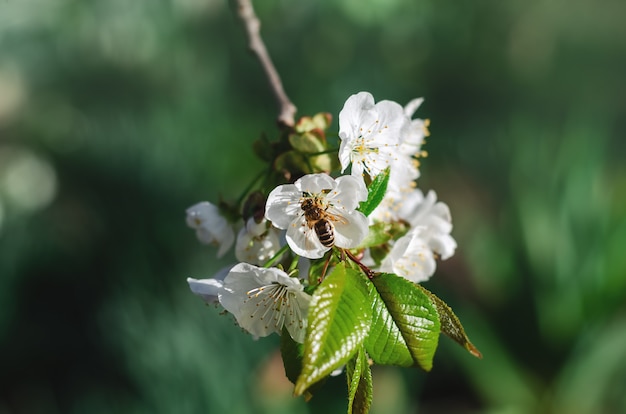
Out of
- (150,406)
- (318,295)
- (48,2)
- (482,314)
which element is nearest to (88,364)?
(150,406)

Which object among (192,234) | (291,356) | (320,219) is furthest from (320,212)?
(192,234)

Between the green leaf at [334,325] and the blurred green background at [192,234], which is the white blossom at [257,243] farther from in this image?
the blurred green background at [192,234]

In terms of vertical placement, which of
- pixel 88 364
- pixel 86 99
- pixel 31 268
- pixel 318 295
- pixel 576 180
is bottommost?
pixel 88 364

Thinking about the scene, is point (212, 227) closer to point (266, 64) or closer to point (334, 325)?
point (266, 64)

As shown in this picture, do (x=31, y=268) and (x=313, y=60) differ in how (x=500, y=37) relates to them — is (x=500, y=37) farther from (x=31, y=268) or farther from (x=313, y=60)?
(x=31, y=268)

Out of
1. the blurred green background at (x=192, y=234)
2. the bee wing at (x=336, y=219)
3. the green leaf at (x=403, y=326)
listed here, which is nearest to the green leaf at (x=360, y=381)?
the green leaf at (x=403, y=326)

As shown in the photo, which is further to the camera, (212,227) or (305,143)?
(212,227)
